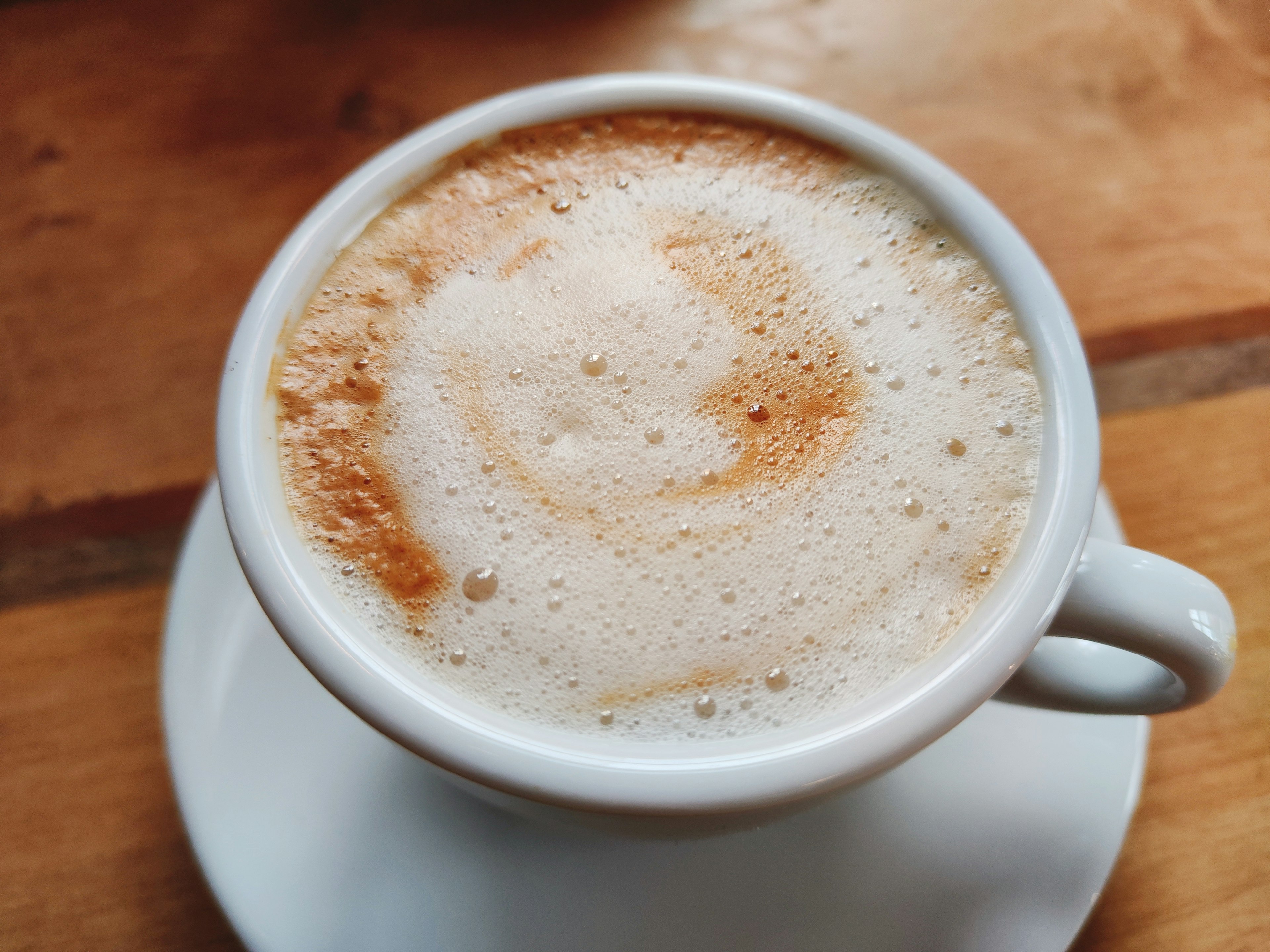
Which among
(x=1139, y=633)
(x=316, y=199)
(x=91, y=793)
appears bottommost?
(x=91, y=793)

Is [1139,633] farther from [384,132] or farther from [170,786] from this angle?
[384,132]

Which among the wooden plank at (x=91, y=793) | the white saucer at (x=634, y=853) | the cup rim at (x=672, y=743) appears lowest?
the wooden plank at (x=91, y=793)

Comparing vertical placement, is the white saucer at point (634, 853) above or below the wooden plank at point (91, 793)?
above

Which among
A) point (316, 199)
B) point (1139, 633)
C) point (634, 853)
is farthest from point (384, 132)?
point (1139, 633)

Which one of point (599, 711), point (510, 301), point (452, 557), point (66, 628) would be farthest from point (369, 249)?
point (66, 628)

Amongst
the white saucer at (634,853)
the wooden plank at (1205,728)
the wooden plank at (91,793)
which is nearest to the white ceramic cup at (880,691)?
the white saucer at (634,853)

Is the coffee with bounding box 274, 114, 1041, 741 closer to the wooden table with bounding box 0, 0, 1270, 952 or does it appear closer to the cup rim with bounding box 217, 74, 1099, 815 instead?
the cup rim with bounding box 217, 74, 1099, 815

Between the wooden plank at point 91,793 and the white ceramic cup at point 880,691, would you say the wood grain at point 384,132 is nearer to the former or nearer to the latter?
the wooden plank at point 91,793
